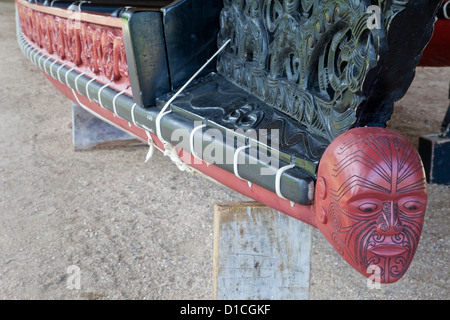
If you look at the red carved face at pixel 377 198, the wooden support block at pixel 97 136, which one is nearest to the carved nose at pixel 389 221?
the red carved face at pixel 377 198

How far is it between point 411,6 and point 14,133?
344 cm

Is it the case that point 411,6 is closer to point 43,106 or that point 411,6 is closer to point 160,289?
point 160,289

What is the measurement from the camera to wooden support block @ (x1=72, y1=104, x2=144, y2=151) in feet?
10.6

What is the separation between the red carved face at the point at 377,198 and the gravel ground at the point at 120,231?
41.8 inches

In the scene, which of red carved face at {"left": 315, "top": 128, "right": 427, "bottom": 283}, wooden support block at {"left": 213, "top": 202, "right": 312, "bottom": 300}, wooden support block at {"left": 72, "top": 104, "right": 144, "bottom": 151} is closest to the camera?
red carved face at {"left": 315, "top": 128, "right": 427, "bottom": 283}

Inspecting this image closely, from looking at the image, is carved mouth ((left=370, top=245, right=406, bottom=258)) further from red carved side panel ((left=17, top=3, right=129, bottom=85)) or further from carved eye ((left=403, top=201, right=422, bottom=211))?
red carved side panel ((left=17, top=3, right=129, bottom=85))

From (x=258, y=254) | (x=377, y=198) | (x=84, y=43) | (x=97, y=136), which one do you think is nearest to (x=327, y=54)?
(x=377, y=198)

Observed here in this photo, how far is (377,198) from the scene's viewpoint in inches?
35.6

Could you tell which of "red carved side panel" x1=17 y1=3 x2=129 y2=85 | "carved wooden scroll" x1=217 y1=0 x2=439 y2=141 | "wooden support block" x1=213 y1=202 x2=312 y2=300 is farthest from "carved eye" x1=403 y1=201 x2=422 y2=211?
"red carved side panel" x1=17 y1=3 x2=129 y2=85

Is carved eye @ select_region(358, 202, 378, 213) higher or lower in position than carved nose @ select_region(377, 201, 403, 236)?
higher

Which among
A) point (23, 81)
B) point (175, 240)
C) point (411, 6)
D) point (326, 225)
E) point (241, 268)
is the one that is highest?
point (411, 6)
